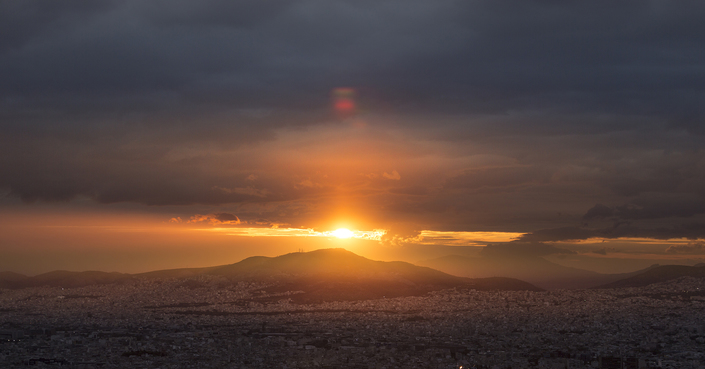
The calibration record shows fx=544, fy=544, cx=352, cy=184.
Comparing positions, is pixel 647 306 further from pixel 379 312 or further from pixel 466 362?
pixel 466 362

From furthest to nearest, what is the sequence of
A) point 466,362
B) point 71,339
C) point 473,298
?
point 473,298, point 71,339, point 466,362

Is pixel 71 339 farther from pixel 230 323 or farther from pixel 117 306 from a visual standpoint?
pixel 117 306

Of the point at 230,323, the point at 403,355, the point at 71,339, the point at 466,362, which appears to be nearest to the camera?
the point at 466,362

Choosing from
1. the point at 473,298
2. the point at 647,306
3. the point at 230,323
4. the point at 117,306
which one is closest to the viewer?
the point at 230,323

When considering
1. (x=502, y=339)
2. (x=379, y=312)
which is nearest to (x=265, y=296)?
(x=379, y=312)

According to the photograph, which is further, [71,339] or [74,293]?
[74,293]

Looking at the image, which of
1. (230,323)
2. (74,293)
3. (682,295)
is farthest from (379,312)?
(74,293)
